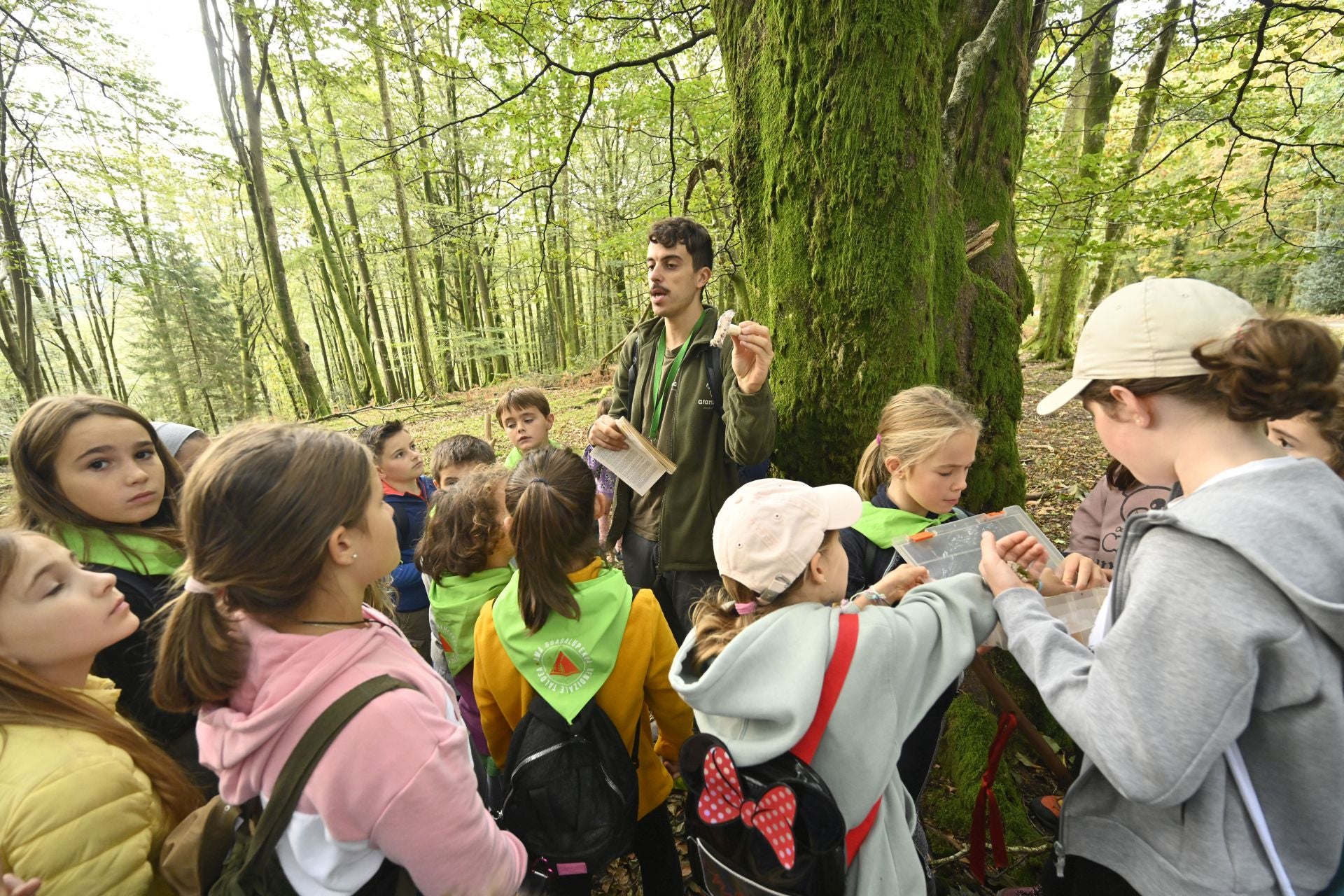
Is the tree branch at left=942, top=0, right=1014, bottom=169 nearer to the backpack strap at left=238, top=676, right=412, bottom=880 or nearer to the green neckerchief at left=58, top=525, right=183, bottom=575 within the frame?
the backpack strap at left=238, top=676, right=412, bottom=880

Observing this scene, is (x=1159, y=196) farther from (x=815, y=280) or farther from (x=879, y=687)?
(x=879, y=687)

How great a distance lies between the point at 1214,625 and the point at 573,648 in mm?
1691

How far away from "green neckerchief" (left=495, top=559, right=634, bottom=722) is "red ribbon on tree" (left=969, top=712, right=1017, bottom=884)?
1331mm

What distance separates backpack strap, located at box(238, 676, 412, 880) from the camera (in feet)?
3.81

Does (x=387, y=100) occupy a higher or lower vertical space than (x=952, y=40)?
higher

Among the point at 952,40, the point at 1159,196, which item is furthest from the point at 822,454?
the point at 1159,196

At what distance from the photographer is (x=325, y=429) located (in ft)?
5.02

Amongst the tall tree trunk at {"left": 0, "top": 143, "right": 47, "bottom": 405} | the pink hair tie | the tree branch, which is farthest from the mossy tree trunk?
the tall tree trunk at {"left": 0, "top": 143, "right": 47, "bottom": 405}

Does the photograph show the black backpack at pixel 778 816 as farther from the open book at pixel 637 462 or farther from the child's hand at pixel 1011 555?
the open book at pixel 637 462

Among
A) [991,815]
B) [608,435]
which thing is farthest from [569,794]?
[608,435]

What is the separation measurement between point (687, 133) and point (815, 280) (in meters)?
8.68

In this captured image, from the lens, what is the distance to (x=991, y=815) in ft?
6.11

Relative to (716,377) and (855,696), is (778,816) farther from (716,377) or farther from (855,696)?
(716,377)

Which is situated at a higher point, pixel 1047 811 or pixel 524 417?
pixel 524 417
